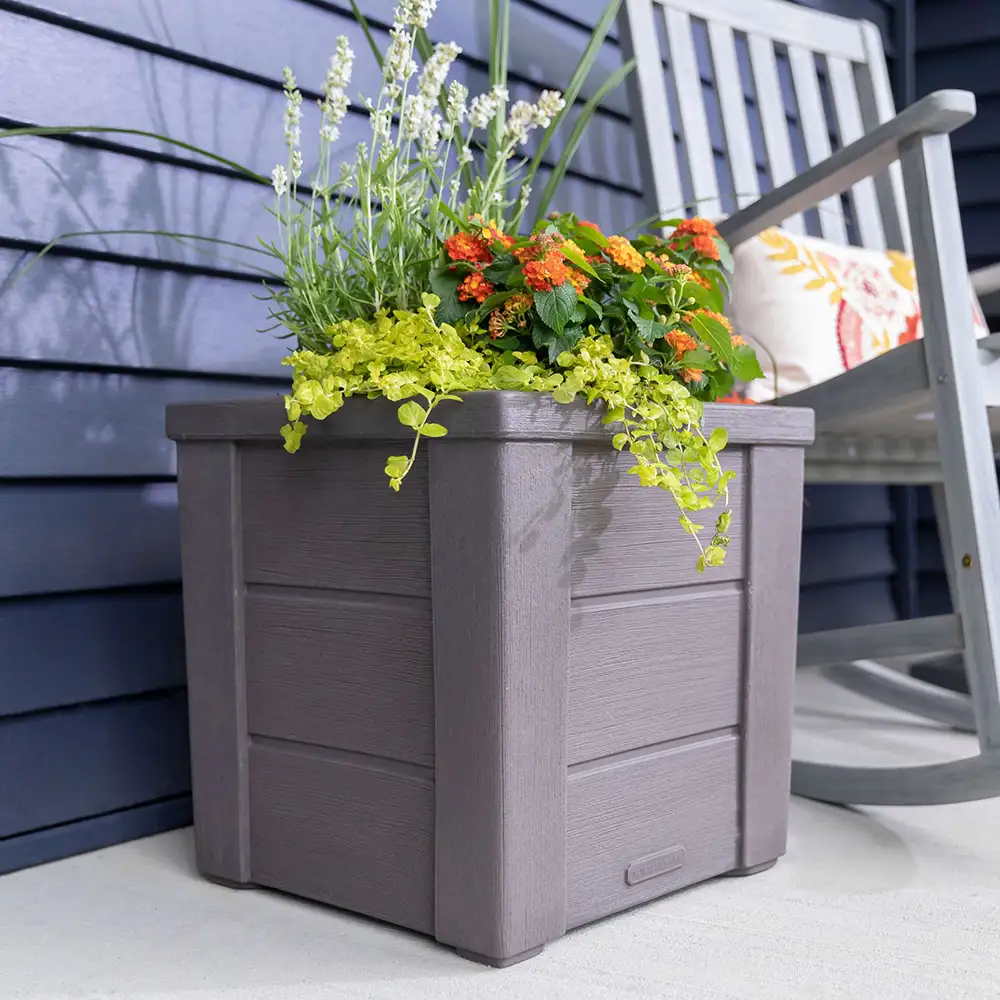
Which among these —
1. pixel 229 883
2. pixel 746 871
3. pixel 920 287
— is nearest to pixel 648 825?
pixel 746 871

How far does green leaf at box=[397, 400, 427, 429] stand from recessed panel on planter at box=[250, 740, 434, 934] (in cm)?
29

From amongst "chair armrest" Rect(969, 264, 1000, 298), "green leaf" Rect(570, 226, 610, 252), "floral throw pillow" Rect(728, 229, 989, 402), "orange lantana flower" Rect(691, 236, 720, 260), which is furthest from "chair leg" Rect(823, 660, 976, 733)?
"green leaf" Rect(570, 226, 610, 252)

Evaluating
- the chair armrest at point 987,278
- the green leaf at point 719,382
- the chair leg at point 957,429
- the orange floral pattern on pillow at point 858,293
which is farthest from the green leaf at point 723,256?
the chair armrest at point 987,278

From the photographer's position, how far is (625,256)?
3.24 ft

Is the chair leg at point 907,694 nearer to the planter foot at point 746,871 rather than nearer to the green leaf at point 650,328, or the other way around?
the planter foot at point 746,871

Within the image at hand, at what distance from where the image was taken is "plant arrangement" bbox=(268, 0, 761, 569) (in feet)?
3.07

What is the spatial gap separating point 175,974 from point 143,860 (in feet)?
1.00

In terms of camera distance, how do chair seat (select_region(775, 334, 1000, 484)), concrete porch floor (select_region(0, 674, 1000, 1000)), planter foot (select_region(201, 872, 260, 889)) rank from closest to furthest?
concrete porch floor (select_region(0, 674, 1000, 1000)) < planter foot (select_region(201, 872, 260, 889)) < chair seat (select_region(775, 334, 1000, 484))

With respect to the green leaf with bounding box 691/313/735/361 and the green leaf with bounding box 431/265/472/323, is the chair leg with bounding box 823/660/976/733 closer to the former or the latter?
the green leaf with bounding box 691/313/735/361

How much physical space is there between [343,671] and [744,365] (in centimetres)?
45

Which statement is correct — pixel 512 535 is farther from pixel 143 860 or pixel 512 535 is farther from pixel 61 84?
pixel 61 84

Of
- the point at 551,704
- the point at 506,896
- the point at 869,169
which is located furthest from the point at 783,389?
the point at 506,896

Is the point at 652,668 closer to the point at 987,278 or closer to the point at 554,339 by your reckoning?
Result: the point at 554,339

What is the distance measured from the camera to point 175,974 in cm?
91
